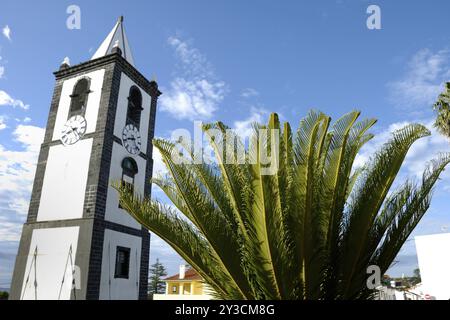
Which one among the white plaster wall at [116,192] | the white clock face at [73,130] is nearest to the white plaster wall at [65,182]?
the white clock face at [73,130]

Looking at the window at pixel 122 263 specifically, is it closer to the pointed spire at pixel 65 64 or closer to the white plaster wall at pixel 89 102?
the white plaster wall at pixel 89 102

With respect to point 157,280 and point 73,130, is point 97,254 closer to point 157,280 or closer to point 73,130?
point 73,130

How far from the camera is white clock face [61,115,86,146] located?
52.3ft

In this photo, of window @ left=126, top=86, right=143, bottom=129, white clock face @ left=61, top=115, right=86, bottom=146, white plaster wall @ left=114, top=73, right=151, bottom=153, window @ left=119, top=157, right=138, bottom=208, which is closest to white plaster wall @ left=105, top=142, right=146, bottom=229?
window @ left=119, top=157, right=138, bottom=208

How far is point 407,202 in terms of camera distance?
5.33 m

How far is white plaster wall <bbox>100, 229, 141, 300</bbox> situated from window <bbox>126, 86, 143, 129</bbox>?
18.4 feet

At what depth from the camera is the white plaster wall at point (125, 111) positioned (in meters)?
16.2

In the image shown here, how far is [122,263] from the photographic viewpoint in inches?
600

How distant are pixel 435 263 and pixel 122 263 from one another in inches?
625

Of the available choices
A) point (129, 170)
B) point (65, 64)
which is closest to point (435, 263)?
point (129, 170)

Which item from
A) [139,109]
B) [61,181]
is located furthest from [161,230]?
[139,109]
